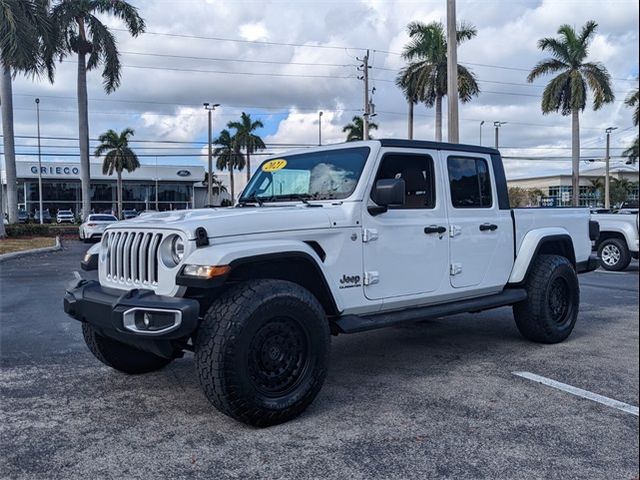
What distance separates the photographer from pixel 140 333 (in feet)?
11.7

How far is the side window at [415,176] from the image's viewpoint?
4961mm

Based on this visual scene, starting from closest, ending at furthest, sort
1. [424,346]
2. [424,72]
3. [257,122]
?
[424,346], [424,72], [257,122]

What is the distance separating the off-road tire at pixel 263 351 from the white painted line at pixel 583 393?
193 cm

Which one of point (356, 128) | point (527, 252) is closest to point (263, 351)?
point (527, 252)

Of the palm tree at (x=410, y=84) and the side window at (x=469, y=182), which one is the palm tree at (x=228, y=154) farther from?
the side window at (x=469, y=182)

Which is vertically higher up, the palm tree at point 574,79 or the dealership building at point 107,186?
the palm tree at point 574,79

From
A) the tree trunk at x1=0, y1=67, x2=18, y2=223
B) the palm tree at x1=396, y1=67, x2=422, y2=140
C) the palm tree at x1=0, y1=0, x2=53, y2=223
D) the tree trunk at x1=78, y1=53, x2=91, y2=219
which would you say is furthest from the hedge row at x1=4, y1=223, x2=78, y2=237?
the palm tree at x1=396, y1=67, x2=422, y2=140

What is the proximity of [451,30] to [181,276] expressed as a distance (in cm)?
1382

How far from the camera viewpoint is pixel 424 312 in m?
4.85

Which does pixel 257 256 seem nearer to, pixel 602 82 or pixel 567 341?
pixel 567 341

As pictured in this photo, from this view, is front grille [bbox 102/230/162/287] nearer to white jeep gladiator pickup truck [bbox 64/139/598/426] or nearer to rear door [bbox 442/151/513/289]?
white jeep gladiator pickup truck [bbox 64/139/598/426]

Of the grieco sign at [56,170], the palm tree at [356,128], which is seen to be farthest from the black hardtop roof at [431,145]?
the grieco sign at [56,170]

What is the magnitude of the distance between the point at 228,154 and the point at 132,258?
5314 centimetres

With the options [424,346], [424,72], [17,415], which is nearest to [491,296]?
[424,346]
